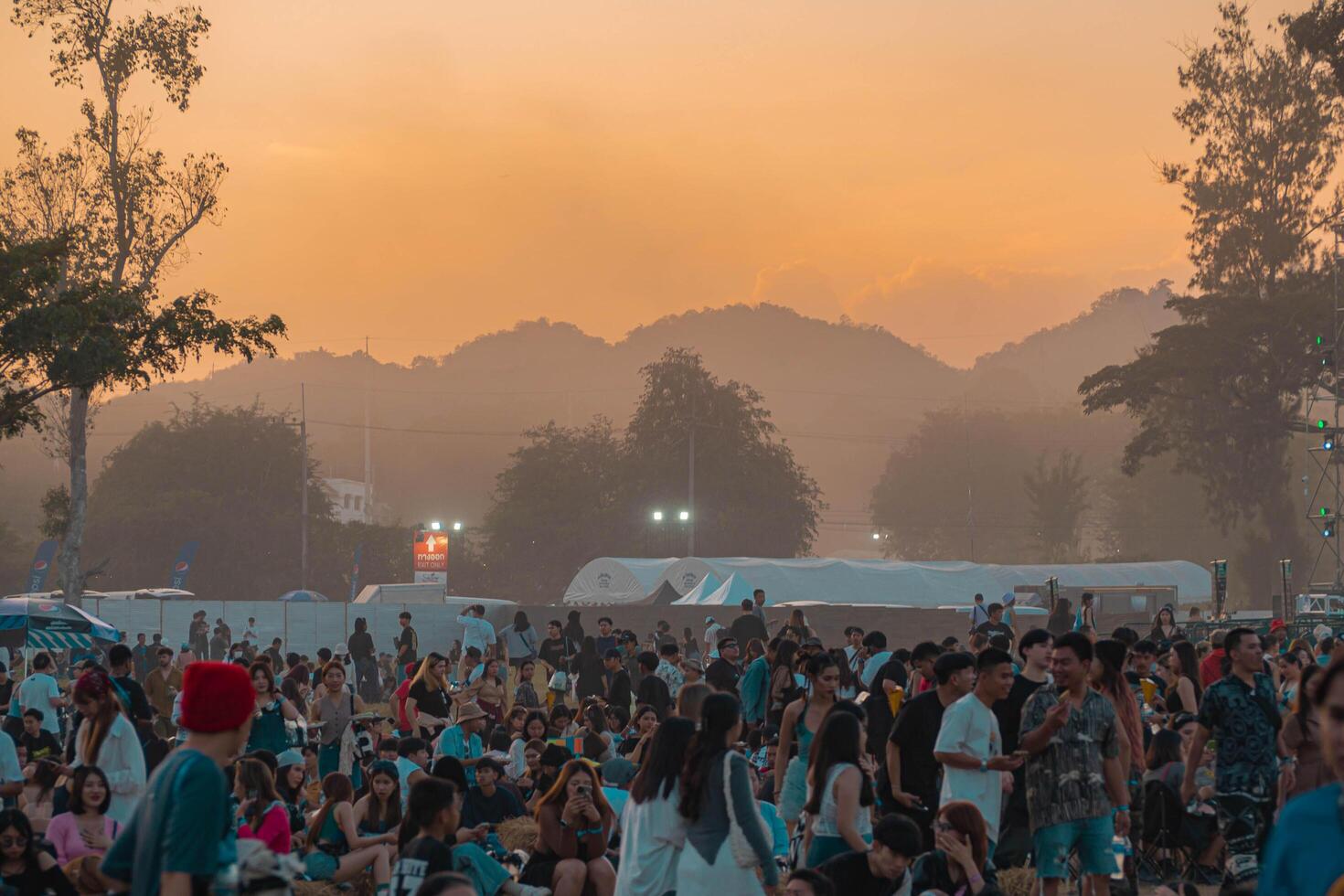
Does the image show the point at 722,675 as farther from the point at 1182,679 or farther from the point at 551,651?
the point at 551,651

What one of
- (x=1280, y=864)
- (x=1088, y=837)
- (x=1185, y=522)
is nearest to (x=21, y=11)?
(x=1088, y=837)

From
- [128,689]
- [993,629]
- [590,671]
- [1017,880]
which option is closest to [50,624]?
[590,671]

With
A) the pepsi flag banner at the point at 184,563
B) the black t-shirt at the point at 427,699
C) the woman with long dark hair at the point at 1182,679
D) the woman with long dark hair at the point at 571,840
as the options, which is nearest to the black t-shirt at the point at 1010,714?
the woman with long dark hair at the point at 571,840

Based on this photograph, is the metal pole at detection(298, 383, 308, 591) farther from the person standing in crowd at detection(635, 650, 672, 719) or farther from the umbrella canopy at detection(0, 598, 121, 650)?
the person standing in crowd at detection(635, 650, 672, 719)

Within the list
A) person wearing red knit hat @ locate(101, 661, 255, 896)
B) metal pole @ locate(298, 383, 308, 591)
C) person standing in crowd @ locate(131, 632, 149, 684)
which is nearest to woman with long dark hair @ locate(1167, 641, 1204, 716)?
person wearing red knit hat @ locate(101, 661, 255, 896)

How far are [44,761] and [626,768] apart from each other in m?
4.58

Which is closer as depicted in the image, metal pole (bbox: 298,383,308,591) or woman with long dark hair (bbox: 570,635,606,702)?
woman with long dark hair (bbox: 570,635,606,702)

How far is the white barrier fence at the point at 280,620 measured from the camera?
4019 centimetres

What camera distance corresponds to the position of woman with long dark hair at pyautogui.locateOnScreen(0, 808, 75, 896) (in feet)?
26.7

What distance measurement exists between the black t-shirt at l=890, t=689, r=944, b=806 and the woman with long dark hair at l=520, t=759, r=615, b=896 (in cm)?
183

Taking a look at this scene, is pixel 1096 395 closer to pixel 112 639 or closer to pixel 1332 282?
pixel 1332 282

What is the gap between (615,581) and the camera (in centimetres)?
5644

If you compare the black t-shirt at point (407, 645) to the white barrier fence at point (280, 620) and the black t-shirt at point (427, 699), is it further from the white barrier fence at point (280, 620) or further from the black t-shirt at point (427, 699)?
the black t-shirt at point (427, 699)

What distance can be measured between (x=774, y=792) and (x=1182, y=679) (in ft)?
14.0
